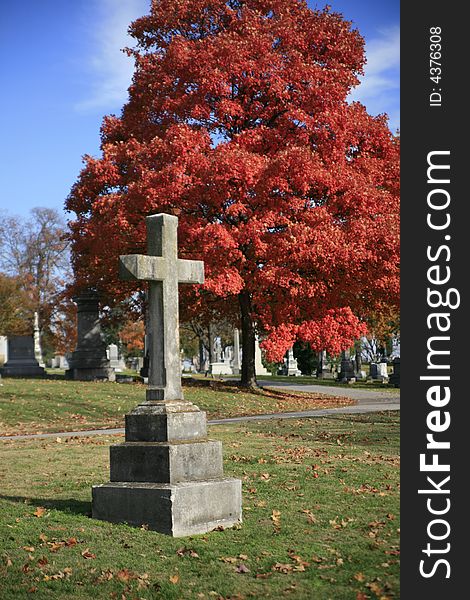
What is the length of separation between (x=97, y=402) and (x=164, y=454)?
1377 centimetres

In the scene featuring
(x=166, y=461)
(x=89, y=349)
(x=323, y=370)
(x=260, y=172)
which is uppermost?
(x=260, y=172)

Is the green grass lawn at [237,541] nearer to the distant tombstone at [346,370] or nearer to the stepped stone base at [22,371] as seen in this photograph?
the stepped stone base at [22,371]

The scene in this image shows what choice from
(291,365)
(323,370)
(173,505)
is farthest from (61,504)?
(291,365)

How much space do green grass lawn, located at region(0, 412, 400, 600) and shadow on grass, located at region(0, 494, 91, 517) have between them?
0.01 m

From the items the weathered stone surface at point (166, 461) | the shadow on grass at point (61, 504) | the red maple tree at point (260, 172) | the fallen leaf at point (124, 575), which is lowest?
the fallen leaf at point (124, 575)

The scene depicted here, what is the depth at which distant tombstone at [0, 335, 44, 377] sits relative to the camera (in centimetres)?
3183

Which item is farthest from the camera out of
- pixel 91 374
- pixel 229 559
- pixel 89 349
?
pixel 89 349

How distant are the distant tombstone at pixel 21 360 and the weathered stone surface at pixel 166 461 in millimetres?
24314

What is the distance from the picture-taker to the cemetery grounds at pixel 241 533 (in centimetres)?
610

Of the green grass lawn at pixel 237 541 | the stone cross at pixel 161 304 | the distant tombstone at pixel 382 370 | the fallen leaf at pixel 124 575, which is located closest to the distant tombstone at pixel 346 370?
the distant tombstone at pixel 382 370

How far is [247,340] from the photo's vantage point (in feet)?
88.0

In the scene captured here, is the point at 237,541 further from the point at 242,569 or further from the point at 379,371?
the point at 379,371

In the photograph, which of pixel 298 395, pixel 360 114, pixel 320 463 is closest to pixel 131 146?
pixel 360 114

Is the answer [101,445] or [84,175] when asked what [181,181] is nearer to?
[84,175]
